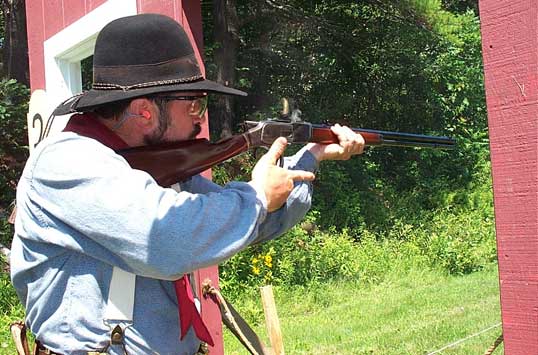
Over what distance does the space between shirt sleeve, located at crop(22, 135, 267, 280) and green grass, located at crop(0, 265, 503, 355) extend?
3757 mm

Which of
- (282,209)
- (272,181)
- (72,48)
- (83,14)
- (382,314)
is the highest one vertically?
(83,14)

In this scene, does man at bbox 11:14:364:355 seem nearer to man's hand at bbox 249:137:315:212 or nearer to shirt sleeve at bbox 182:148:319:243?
man's hand at bbox 249:137:315:212

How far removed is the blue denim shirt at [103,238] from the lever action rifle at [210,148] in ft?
0.58

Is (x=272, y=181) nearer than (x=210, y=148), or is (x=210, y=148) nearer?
(x=272, y=181)

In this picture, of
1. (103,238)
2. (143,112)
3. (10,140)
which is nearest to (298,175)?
(143,112)

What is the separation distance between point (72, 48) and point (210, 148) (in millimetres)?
2690

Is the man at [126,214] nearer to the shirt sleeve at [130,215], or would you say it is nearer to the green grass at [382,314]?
the shirt sleeve at [130,215]

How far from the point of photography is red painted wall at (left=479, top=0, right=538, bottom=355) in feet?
5.21

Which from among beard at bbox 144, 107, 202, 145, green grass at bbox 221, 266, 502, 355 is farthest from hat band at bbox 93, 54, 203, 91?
green grass at bbox 221, 266, 502, 355

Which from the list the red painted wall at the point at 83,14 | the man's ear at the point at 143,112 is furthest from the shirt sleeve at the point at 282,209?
the red painted wall at the point at 83,14

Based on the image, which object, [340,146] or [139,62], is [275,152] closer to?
[139,62]

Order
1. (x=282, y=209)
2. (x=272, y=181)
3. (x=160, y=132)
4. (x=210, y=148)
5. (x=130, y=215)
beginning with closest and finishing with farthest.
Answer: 1. (x=130, y=215)
2. (x=272, y=181)
3. (x=160, y=132)
4. (x=210, y=148)
5. (x=282, y=209)

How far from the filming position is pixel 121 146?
187 centimetres

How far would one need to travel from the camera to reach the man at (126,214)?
5.29 ft
